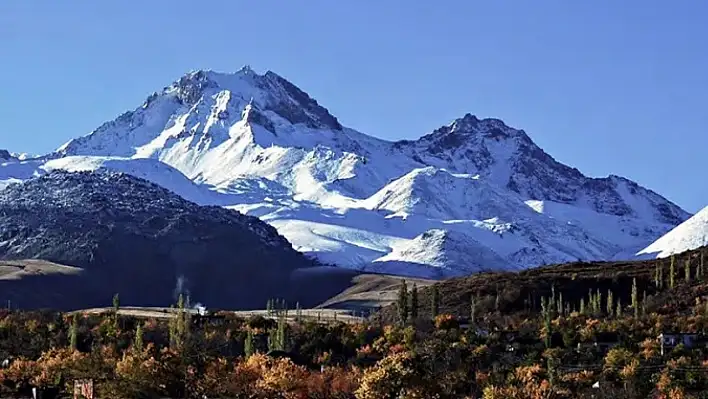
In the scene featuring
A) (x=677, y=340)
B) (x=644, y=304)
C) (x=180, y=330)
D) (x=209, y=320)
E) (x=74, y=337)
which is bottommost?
(x=74, y=337)

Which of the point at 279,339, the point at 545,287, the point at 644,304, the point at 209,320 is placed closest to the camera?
the point at 279,339

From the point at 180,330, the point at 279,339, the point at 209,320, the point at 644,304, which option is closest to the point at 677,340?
the point at 279,339

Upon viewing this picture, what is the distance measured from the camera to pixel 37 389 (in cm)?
5316

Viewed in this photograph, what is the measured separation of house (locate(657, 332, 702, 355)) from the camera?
6900cm

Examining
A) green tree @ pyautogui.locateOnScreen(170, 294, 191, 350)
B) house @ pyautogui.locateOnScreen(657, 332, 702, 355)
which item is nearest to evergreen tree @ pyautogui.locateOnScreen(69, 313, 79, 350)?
green tree @ pyautogui.locateOnScreen(170, 294, 191, 350)

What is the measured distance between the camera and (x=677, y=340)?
7025 centimetres

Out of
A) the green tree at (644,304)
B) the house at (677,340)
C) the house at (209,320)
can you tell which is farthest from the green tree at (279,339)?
the green tree at (644,304)

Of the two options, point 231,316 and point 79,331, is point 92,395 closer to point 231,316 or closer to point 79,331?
point 79,331

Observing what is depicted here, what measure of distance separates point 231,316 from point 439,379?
45.9 meters

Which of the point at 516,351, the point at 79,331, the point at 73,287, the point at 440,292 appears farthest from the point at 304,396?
the point at 73,287

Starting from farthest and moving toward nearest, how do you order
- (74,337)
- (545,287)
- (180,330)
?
1. (545,287)
2. (180,330)
3. (74,337)

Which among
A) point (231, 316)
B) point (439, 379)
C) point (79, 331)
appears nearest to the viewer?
point (439, 379)

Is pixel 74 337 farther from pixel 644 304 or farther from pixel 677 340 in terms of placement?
pixel 644 304

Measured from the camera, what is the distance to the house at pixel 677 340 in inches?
2717
